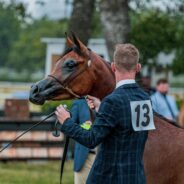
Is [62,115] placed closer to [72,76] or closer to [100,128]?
[100,128]

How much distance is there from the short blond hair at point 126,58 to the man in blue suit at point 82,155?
254 cm

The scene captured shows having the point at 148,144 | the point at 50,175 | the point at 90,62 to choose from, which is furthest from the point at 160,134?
the point at 50,175

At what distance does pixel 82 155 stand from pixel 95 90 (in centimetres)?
176

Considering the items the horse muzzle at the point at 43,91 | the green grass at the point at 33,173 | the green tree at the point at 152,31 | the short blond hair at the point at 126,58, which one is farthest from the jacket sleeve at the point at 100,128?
the green tree at the point at 152,31

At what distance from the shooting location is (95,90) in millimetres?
6445

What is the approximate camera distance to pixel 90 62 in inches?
250

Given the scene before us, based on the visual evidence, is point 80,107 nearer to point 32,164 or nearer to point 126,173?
point 126,173

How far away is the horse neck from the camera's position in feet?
21.0

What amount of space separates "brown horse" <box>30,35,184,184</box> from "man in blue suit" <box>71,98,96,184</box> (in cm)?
158

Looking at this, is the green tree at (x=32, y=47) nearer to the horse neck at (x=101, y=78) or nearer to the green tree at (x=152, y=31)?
the green tree at (x=152, y=31)

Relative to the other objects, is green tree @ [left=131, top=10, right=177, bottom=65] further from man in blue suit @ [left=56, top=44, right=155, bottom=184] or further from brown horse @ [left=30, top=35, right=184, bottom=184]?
man in blue suit @ [left=56, top=44, right=155, bottom=184]

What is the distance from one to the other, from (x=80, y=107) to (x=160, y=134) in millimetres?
1809

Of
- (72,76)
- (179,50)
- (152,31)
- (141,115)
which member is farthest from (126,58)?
(179,50)

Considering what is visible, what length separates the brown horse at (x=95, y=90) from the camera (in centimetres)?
629
